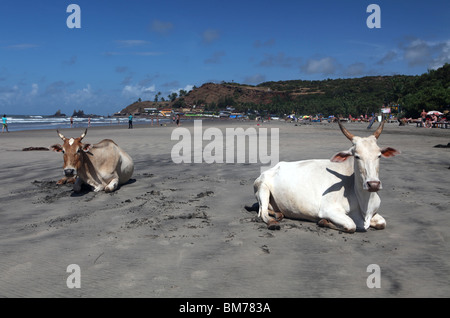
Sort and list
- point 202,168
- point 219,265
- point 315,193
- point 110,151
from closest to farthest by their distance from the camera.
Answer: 1. point 219,265
2. point 315,193
3. point 110,151
4. point 202,168

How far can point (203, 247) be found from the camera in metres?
5.55

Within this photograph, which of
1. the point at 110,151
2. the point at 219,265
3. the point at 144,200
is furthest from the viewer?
the point at 110,151

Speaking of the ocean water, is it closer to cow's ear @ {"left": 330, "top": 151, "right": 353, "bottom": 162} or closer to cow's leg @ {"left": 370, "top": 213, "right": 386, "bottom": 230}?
cow's ear @ {"left": 330, "top": 151, "right": 353, "bottom": 162}

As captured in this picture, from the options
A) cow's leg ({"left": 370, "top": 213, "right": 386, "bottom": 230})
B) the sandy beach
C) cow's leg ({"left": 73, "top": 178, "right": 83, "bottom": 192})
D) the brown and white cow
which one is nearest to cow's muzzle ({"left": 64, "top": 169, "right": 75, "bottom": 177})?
the brown and white cow

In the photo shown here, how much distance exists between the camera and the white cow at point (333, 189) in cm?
579

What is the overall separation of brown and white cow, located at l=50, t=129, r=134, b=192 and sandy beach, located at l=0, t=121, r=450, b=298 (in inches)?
20.4

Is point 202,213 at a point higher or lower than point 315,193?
lower

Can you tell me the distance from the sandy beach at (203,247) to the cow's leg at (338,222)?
0.41 ft

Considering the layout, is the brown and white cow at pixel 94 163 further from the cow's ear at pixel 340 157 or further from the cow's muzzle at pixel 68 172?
the cow's ear at pixel 340 157

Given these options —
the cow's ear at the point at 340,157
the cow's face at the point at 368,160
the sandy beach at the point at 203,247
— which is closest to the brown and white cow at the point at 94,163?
the sandy beach at the point at 203,247

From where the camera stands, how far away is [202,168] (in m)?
13.3
